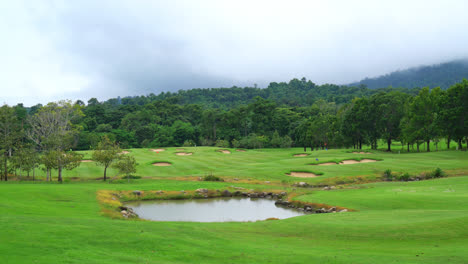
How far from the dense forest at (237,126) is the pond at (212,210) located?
13.3m

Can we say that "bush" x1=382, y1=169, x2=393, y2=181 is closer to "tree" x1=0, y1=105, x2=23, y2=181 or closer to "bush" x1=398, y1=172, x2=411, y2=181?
"bush" x1=398, y1=172, x2=411, y2=181

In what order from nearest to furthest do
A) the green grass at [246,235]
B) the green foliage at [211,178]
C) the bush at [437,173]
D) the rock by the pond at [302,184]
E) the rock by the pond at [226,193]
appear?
the green grass at [246,235] < the rock by the pond at [226,193] < the bush at [437,173] < the rock by the pond at [302,184] < the green foliage at [211,178]

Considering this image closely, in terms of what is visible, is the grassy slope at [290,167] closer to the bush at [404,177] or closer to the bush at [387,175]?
the bush at [387,175]

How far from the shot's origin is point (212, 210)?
31.6 m

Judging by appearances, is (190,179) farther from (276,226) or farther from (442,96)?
(442,96)

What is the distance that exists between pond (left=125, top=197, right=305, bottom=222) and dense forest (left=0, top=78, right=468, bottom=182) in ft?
43.7

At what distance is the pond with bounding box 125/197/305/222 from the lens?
1124 inches

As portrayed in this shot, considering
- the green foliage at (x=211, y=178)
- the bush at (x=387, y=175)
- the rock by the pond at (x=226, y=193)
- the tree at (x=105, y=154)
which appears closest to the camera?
the rock by the pond at (x=226, y=193)

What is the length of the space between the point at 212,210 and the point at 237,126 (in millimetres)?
92861

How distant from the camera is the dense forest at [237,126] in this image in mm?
46062

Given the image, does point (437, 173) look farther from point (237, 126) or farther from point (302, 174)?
point (237, 126)

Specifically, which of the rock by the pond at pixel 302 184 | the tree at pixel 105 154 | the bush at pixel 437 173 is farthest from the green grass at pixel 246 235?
the tree at pixel 105 154

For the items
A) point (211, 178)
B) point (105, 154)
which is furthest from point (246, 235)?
point (105, 154)

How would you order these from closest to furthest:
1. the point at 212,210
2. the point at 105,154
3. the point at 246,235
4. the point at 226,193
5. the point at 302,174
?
the point at 246,235 → the point at 212,210 → the point at 226,193 → the point at 105,154 → the point at 302,174
